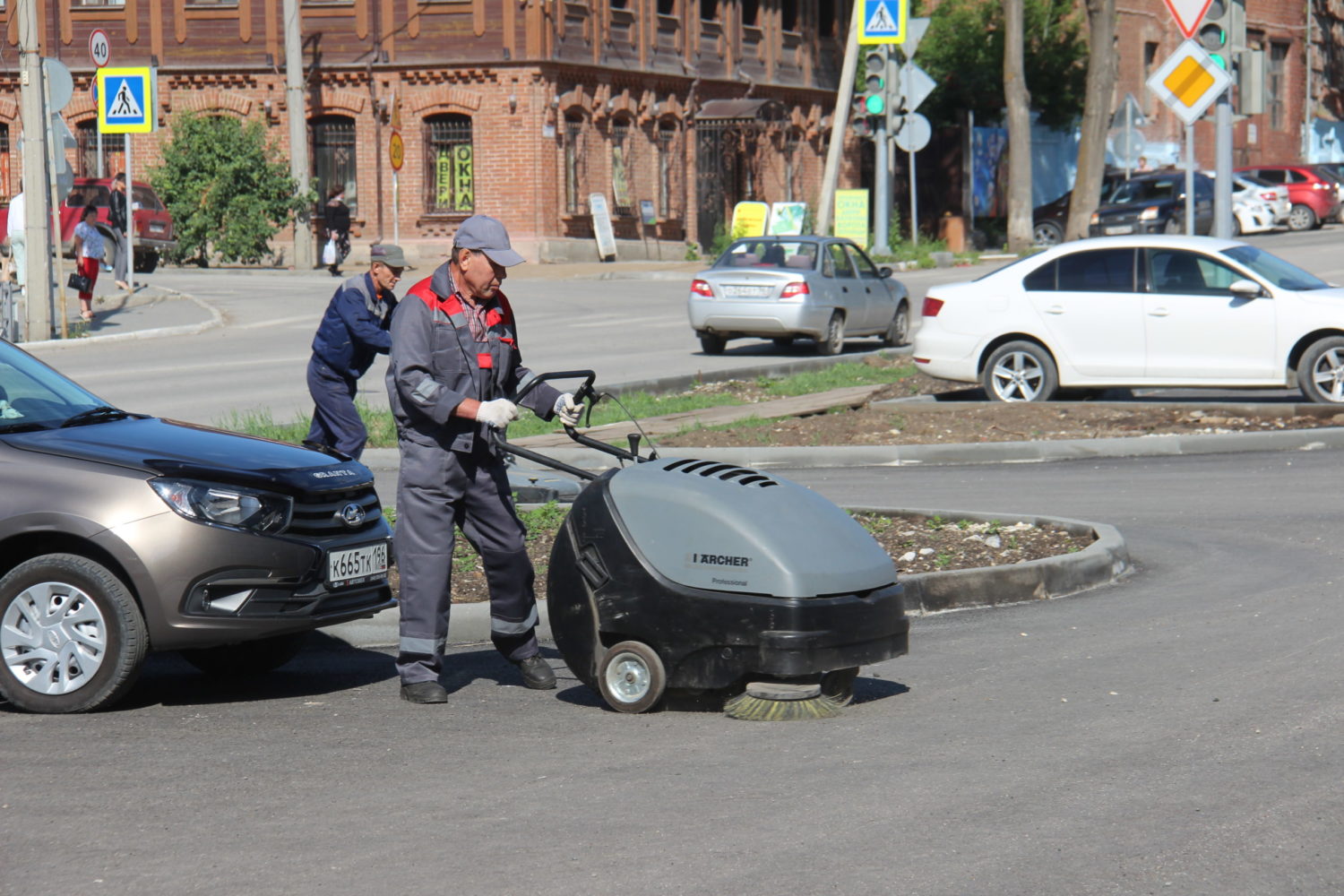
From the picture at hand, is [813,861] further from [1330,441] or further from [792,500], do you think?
[1330,441]

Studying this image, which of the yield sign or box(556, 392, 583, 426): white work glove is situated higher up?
the yield sign

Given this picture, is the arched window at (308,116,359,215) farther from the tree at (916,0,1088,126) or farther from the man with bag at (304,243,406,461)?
Answer: the man with bag at (304,243,406,461)

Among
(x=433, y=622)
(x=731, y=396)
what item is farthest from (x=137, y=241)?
(x=433, y=622)

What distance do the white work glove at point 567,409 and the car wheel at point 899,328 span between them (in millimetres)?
18088

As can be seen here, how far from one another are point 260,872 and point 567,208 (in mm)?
38277

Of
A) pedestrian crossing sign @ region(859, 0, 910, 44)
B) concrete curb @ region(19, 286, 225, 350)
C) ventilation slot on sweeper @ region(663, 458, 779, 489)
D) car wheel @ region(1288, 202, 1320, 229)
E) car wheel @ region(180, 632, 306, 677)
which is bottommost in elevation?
car wheel @ region(180, 632, 306, 677)

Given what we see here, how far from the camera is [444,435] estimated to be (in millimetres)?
7027

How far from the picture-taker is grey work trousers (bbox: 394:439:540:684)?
23.1ft

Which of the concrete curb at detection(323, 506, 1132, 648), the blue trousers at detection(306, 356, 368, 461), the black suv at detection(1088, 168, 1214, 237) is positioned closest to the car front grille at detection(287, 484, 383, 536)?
the concrete curb at detection(323, 506, 1132, 648)

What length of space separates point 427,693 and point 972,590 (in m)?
3.05

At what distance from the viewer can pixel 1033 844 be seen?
496 cm

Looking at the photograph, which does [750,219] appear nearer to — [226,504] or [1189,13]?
[1189,13]

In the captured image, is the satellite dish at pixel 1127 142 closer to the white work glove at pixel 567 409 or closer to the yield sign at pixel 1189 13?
the yield sign at pixel 1189 13

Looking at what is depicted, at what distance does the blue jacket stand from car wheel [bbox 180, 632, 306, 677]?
3.14 metres
